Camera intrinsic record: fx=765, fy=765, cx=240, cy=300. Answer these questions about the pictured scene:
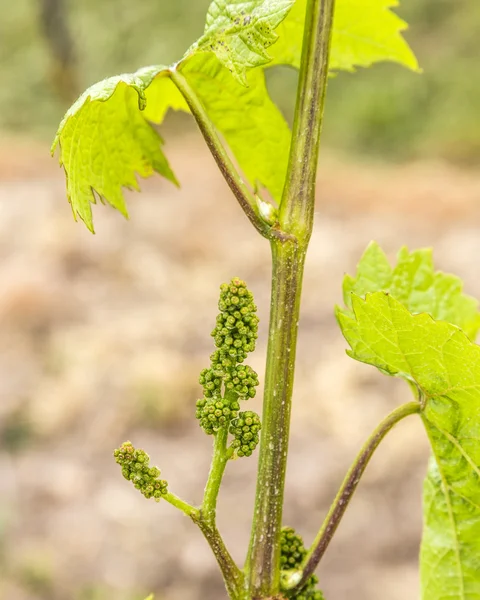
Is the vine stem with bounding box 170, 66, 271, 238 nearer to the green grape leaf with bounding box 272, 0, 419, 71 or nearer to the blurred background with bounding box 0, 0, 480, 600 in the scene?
the green grape leaf with bounding box 272, 0, 419, 71

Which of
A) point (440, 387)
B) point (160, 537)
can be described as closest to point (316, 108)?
point (440, 387)

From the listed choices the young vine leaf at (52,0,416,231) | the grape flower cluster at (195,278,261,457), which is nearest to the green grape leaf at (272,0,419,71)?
the young vine leaf at (52,0,416,231)

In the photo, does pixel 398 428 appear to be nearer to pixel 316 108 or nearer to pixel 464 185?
pixel 316 108

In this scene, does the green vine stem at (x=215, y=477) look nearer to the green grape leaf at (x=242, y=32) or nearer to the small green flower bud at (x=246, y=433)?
the small green flower bud at (x=246, y=433)

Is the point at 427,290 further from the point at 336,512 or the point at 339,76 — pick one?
the point at 339,76

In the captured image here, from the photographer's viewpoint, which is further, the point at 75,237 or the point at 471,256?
Answer: the point at 75,237

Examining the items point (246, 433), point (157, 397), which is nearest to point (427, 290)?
point (246, 433)
